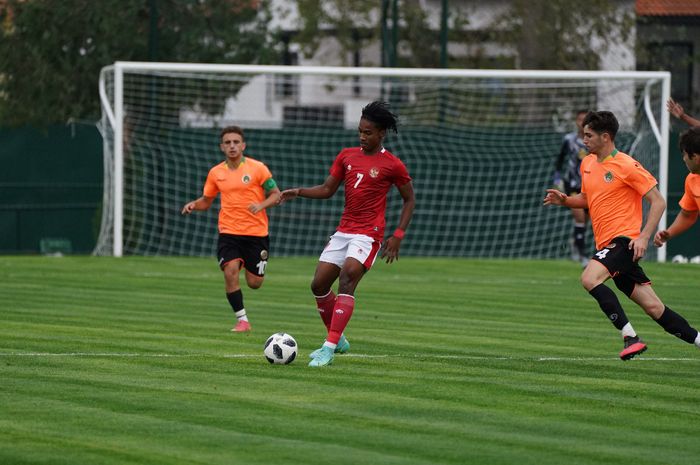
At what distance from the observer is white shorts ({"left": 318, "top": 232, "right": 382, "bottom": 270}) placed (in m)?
11.7

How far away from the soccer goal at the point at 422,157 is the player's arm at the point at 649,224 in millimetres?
16769

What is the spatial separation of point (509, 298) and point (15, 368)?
31.9ft

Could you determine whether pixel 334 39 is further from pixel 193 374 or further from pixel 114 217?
pixel 193 374

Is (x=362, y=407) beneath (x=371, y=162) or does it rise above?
beneath

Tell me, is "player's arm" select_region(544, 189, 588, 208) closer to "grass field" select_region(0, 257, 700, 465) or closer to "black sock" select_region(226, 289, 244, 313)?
"grass field" select_region(0, 257, 700, 465)

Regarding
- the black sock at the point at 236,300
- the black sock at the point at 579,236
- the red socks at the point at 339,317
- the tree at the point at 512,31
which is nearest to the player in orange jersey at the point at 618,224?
the red socks at the point at 339,317

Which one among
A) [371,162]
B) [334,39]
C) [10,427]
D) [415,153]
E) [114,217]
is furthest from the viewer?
[334,39]

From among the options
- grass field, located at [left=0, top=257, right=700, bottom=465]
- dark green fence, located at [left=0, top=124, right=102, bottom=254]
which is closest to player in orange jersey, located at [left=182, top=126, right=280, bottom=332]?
grass field, located at [left=0, top=257, right=700, bottom=465]

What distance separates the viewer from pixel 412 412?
29.3ft

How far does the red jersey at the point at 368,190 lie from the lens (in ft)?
39.0

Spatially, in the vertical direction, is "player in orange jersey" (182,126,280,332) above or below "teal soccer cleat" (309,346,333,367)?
above

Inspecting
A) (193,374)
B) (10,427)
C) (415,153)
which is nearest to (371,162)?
(193,374)

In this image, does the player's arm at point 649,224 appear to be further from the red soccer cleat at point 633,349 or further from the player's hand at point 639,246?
the red soccer cleat at point 633,349

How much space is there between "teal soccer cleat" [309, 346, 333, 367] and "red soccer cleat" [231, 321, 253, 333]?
3096mm
